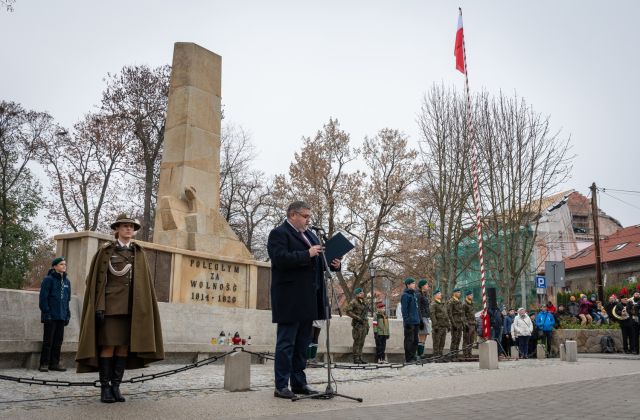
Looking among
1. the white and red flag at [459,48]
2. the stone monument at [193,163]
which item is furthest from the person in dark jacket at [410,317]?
the white and red flag at [459,48]

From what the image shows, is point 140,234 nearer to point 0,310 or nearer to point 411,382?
point 0,310

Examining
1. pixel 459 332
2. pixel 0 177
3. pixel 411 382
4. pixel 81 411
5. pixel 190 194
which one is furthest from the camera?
pixel 0 177

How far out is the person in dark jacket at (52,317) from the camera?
9.84m

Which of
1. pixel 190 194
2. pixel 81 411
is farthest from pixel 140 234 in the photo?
pixel 81 411

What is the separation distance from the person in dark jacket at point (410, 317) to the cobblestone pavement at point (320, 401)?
4.86 metres

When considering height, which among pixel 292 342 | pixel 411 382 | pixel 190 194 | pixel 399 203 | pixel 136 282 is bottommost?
pixel 411 382

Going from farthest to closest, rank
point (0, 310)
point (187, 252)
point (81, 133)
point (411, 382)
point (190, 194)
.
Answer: point (81, 133), point (190, 194), point (187, 252), point (0, 310), point (411, 382)

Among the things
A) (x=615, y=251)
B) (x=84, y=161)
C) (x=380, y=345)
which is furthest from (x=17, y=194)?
(x=615, y=251)

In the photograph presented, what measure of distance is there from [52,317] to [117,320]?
410 centimetres

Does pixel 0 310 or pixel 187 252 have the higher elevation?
pixel 187 252

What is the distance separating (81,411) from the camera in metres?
5.48

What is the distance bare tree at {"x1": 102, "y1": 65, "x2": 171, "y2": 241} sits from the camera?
30078 millimetres

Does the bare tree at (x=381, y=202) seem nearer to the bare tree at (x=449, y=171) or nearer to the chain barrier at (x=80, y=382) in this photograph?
the bare tree at (x=449, y=171)

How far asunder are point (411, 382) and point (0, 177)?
29547 millimetres
